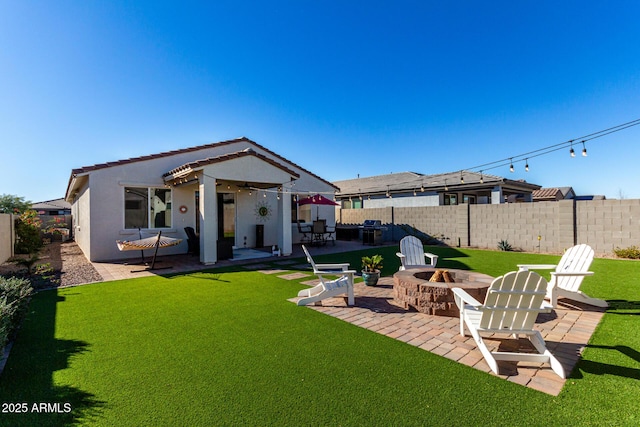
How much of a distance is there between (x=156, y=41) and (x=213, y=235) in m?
6.91

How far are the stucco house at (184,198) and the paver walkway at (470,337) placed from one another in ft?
19.7

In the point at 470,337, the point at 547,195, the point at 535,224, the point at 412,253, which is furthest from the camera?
the point at 547,195

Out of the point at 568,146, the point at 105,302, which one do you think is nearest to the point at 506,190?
the point at 568,146

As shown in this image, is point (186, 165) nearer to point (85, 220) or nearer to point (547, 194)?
point (85, 220)

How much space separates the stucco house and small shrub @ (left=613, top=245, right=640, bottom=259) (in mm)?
11317

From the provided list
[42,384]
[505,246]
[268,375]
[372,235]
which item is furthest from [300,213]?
[42,384]

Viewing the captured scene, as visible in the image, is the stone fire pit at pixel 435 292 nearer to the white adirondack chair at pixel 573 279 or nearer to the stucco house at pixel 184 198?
the white adirondack chair at pixel 573 279

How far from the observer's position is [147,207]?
11086mm

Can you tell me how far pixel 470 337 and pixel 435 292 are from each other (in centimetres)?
92

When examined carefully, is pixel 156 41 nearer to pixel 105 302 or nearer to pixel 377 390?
pixel 105 302

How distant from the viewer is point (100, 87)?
10305 millimetres

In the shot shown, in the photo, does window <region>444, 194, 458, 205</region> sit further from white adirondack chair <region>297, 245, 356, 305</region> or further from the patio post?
white adirondack chair <region>297, 245, 356, 305</region>

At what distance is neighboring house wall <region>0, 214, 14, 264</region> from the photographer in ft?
33.0

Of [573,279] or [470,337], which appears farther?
[573,279]
